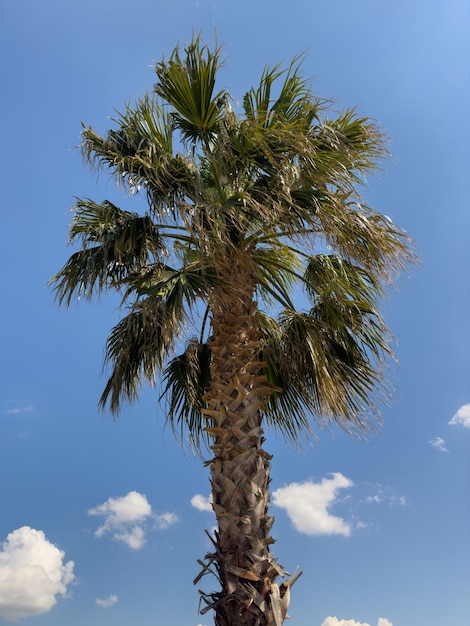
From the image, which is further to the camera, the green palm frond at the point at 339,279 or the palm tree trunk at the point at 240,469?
the green palm frond at the point at 339,279

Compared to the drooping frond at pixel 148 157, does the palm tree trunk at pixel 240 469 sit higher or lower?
lower

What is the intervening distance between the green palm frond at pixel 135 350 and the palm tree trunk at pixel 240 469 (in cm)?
69

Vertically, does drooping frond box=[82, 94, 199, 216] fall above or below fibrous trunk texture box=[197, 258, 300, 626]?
above

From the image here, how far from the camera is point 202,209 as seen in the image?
6.96 m

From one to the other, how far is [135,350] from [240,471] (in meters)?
2.39

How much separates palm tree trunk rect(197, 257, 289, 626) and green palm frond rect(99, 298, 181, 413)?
0.69 m

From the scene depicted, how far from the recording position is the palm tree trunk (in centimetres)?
658

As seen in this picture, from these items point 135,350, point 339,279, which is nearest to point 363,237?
point 339,279

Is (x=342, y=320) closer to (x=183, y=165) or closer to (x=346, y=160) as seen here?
(x=346, y=160)

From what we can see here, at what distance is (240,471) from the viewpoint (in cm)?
703

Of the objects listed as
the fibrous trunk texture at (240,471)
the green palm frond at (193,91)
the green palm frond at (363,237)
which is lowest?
the fibrous trunk texture at (240,471)

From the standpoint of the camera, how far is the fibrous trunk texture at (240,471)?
6.58m

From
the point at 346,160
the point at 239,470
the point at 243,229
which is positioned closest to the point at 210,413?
the point at 239,470

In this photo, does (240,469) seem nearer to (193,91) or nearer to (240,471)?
(240,471)
